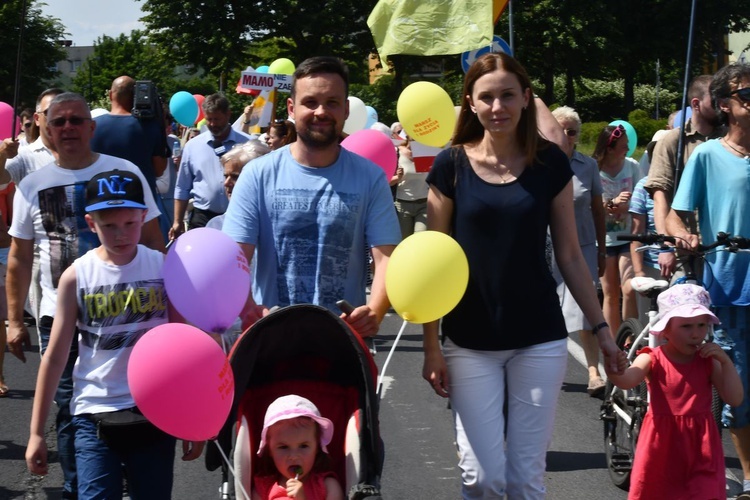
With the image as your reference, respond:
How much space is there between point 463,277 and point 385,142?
11.9 ft

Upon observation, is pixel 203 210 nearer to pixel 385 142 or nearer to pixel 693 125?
pixel 385 142

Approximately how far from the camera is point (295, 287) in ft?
15.1

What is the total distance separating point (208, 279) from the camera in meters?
4.36

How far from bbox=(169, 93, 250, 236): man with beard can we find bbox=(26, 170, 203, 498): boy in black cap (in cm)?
572

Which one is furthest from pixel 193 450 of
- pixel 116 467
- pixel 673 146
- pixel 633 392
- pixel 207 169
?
pixel 207 169

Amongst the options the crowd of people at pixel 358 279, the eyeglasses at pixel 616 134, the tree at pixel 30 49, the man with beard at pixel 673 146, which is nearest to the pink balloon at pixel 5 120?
the eyeglasses at pixel 616 134

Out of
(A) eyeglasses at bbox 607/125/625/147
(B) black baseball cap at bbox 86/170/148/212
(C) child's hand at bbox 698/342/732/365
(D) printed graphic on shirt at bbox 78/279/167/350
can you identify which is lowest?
(C) child's hand at bbox 698/342/732/365

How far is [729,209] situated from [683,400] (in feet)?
3.37

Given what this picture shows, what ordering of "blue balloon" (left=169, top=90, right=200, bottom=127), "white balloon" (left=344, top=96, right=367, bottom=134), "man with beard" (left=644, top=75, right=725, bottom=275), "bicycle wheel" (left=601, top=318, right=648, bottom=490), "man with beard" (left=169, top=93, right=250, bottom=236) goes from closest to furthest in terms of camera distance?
"bicycle wheel" (left=601, top=318, right=648, bottom=490) < "man with beard" (left=644, top=75, right=725, bottom=275) < "man with beard" (left=169, top=93, right=250, bottom=236) < "white balloon" (left=344, top=96, right=367, bottom=134) < "blue balloon" (left=169, top=90, right=200, bottom=127)

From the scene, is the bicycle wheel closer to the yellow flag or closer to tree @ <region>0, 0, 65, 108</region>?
the yellow flag

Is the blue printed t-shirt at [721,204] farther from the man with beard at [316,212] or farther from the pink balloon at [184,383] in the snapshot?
the pink balloon at [184,383]

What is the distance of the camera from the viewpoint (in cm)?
845

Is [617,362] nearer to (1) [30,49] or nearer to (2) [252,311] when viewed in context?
(2) [252,311]

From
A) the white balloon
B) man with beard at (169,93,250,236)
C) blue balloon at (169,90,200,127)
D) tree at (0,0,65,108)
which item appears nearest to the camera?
man with beard at (169,93,250,236)
